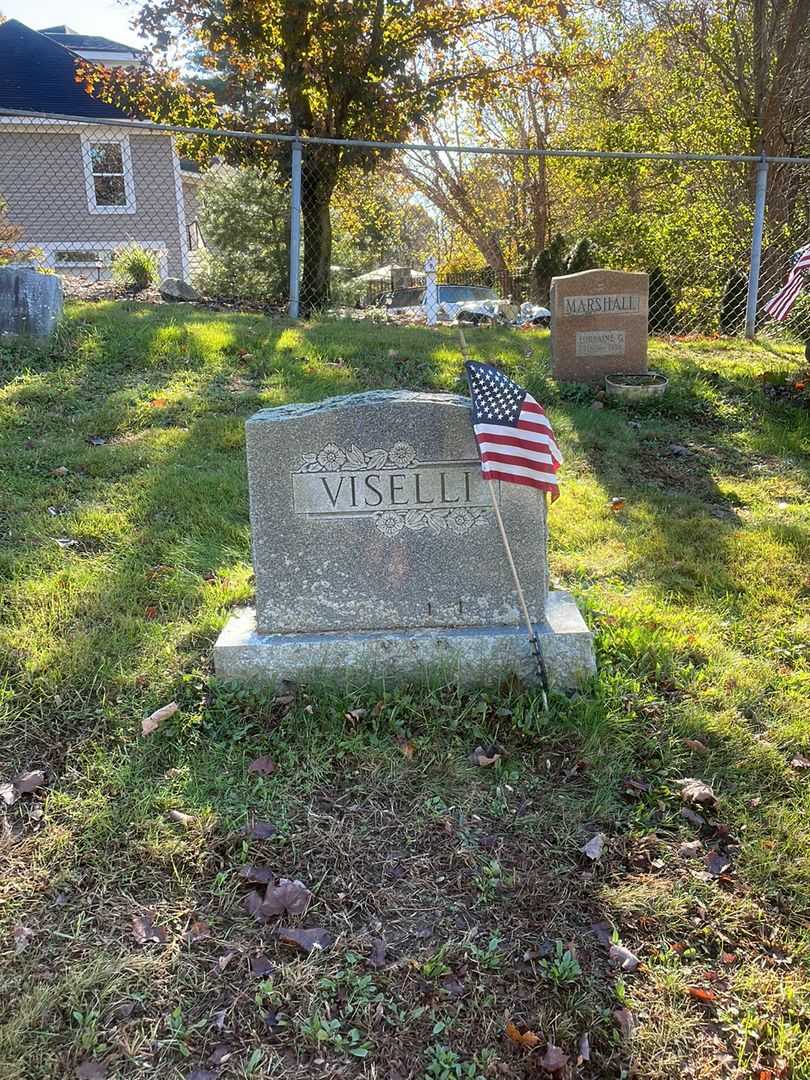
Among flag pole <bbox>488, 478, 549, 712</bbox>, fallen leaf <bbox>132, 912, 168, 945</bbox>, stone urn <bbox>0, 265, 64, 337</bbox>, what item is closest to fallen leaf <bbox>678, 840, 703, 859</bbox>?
flag pole <bbox>488, 478, 549, 712</bbox>

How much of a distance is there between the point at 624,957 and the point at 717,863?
1.67 feet

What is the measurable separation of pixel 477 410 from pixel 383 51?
10198 millimetres

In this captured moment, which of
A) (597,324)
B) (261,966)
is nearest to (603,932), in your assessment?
(261,966)

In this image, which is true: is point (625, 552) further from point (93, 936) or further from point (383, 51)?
point (383, 51)

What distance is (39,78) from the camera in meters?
21.4

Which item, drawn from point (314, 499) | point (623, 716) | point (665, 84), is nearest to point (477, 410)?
point (314, 499)

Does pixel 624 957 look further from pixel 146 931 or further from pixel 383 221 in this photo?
pixel 383 221

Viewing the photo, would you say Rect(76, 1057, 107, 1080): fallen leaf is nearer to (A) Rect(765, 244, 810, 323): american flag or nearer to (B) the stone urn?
(B) the stone urn

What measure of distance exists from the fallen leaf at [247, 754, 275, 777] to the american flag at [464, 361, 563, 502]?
132 cm

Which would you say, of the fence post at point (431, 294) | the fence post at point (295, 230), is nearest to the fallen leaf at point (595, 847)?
the fence post at point (295, 230)

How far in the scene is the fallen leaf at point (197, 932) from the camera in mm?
2264

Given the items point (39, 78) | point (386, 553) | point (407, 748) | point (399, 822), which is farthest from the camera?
point (39, 78)

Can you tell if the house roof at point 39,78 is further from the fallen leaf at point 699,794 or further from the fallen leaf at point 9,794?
the fallen leaf at point 699,794

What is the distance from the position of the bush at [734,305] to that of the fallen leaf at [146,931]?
34.5 ft
